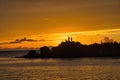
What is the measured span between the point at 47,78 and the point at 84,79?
7.87 m

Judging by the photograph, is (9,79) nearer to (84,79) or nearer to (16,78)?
(16,78)

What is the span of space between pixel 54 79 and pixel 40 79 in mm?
2610

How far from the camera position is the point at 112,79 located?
76.9 meters

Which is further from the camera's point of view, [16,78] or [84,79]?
[16,78]

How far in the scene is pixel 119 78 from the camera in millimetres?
77938

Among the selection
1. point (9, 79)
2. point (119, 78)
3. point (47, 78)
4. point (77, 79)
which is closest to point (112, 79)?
point (119, 78)

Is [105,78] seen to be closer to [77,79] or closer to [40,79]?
[77,79]

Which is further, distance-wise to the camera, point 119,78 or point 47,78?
point 47,78

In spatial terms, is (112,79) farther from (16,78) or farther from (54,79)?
(16,78)

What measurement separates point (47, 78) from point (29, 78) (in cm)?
345

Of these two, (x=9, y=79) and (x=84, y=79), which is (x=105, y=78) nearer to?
(x=84, y=79)

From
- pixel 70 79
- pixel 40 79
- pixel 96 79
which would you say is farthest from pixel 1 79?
pixel 96 79

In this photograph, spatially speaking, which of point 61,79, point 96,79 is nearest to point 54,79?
point 61,79

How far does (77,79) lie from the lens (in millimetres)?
79750
